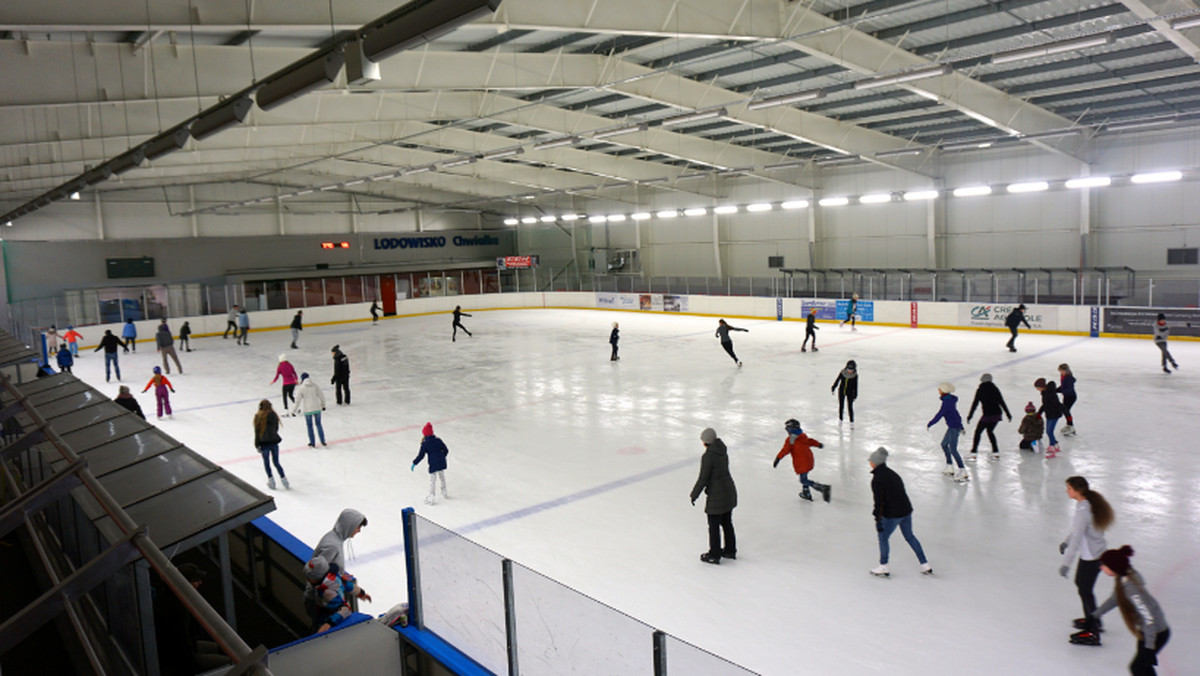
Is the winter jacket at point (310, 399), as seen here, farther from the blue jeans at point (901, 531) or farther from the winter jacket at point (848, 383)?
the blue jeans at point (901, 531)

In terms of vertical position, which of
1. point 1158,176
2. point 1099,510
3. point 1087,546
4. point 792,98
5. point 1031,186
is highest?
point 792,98

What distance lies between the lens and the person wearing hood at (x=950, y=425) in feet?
31.2

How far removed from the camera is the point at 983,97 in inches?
802

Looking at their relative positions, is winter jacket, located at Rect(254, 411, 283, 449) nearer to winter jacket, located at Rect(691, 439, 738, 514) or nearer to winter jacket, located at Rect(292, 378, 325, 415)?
winter jacket, located at Rect(292, 378, 325, 415)

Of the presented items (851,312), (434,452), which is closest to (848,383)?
(434,452)

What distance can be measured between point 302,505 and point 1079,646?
342 inches

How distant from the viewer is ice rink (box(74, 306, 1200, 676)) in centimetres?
610

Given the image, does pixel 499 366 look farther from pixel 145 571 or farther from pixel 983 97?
pixel 145 571

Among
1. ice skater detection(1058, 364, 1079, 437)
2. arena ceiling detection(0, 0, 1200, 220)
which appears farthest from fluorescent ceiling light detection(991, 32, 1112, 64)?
ice skater detection(1058, 364, 1079, 437)

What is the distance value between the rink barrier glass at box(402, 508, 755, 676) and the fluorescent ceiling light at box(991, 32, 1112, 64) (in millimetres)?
11528

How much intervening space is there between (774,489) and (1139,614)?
17.0 ft

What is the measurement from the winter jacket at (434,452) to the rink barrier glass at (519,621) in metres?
4.42

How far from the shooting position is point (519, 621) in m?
4.03

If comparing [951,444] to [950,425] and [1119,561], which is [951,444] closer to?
[950,425]
